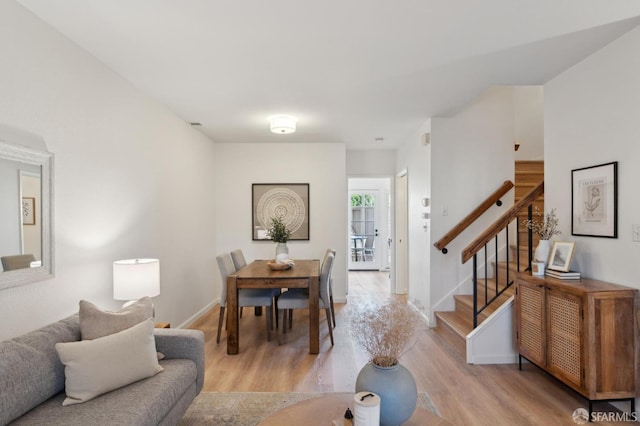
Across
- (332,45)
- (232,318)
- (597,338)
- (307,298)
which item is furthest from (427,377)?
(332,45)

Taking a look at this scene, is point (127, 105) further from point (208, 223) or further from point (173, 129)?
point (208, 223)

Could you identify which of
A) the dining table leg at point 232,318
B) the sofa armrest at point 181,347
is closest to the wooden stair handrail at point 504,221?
the dining table leg at point 232,318

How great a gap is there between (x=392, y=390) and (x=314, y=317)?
2134 mm

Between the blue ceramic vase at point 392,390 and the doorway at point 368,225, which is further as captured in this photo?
the doorway at point 368,225

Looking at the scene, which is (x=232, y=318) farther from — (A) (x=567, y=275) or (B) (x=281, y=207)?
(A) (x=567, y=275)

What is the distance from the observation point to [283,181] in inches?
221

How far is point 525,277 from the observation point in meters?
2.94

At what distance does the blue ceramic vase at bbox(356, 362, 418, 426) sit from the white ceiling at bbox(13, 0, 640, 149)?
186 centimetres

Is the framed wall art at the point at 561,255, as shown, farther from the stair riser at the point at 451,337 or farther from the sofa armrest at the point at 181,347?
the sofa armrest at the point at 181,347

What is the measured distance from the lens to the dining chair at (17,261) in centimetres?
185

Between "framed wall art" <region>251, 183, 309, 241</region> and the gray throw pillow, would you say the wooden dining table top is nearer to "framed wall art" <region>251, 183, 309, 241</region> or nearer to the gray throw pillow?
"framed wall art" <region>251, 183, 309, 241</region>

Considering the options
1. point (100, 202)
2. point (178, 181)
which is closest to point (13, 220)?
point (100, 202)

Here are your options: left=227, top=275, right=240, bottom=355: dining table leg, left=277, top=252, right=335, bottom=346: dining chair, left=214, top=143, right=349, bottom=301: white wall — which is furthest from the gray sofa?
left=214, top=143, right=349, bottom=301: white wall

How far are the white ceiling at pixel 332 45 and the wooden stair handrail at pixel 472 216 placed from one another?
4.08ft
